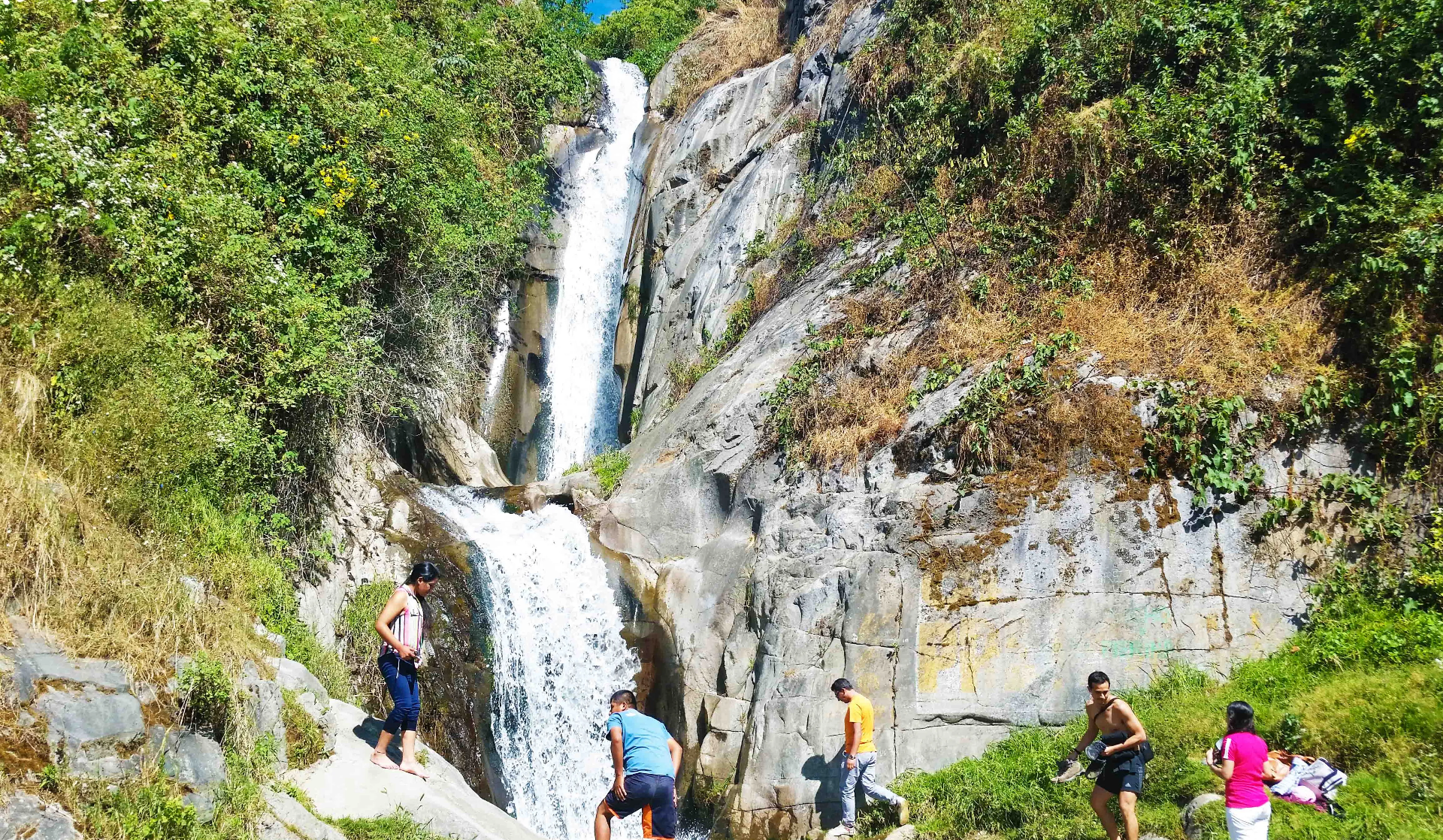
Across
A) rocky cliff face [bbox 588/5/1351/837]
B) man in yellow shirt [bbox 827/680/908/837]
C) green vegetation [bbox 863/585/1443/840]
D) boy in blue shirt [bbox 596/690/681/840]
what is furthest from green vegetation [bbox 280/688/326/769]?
green vegetation [bbox 863/585/1443/840]

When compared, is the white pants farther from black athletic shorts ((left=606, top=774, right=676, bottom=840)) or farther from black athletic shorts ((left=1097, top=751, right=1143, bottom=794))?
black athletic shorts ((left=606, top=774, right=676, bottom=840))

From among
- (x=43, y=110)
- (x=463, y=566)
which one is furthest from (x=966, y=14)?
(x=43, y=110)

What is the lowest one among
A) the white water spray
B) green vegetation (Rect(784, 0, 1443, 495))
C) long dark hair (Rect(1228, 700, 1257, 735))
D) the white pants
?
the white pants

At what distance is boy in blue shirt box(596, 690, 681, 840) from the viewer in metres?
6.42

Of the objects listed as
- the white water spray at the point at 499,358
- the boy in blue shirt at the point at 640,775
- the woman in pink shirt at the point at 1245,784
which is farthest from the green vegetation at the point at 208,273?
the woman in pink shirt at the point at 1245,784

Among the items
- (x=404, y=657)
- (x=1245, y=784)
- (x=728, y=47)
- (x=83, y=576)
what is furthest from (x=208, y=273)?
(x=728, y=47)

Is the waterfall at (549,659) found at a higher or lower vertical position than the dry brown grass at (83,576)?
lower

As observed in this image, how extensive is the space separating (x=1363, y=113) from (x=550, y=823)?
40.5 feet

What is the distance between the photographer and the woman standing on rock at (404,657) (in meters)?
7.37

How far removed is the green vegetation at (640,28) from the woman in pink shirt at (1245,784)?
28804 mm

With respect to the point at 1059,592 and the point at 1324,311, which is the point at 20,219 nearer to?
the point at 1059,592

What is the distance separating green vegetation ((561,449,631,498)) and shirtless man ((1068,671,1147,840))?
8.35 metres

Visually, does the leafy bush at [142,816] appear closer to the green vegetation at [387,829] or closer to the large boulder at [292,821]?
the large boulder at [292,821]

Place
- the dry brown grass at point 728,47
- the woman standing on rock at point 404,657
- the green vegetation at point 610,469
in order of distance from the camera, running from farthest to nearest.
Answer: the dry brown grass at point 728,47, the green vegetation at point 610,469, the woman standing on rock at point 404,657
